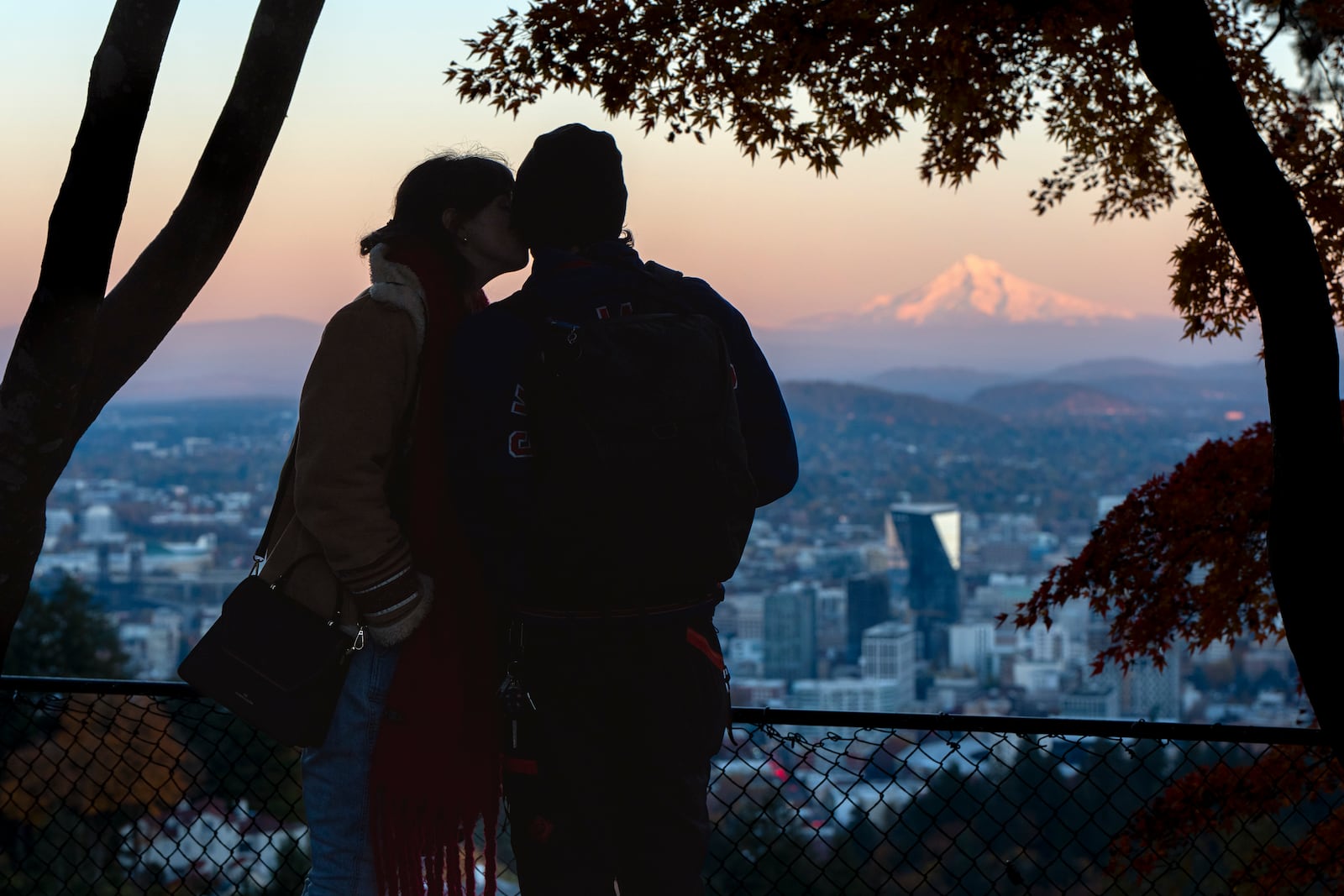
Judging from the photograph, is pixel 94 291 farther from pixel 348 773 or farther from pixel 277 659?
pixel 348 773

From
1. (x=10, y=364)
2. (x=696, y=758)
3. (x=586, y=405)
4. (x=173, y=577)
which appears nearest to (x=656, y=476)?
(x=586, y=405)

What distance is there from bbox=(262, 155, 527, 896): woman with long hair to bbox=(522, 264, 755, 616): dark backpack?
287 millimetres

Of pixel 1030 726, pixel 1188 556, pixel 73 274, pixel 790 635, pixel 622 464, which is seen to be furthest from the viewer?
pixel 790 635

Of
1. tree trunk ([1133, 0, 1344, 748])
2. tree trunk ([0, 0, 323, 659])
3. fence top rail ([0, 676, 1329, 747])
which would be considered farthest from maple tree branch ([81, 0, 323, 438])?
tree trunk ([1133, 0, 1344, 748])

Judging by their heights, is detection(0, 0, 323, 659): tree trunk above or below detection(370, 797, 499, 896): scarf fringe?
above

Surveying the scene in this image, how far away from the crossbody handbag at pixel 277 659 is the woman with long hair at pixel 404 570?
0.03m

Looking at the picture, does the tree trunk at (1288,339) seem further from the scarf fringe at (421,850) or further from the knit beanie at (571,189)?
the scarf fringe at (421,850)

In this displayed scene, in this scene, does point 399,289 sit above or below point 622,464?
above

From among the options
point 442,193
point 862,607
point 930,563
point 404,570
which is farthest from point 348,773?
point 930,563

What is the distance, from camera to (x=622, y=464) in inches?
84.6

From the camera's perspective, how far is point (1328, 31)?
5.72m

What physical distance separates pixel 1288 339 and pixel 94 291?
10.7ft

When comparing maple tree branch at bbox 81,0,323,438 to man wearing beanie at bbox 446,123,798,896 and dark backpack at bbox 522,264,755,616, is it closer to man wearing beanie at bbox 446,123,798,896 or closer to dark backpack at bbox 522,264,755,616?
man wearing beanie at bbox 446,123,798,896

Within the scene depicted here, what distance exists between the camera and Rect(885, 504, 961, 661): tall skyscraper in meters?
92.1
